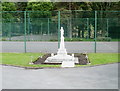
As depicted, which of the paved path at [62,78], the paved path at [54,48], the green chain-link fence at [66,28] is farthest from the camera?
the green chain-link fence at [66,28]

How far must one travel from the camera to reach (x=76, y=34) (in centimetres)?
2673

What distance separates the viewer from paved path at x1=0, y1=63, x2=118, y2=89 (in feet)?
28.6

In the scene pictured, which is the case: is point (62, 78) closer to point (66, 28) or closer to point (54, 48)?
point (54, 48)

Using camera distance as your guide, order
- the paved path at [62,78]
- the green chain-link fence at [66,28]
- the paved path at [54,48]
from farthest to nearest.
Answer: the green chain-link fence at [66,28]
the paved path at [54,48]
the paved path at [62,78]

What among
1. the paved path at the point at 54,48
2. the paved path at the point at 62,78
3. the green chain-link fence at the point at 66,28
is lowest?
the paved path at the point at 62,78

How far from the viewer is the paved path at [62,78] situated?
8.73 meters

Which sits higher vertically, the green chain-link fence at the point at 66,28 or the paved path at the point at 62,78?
the green chain-link fence at the point at 66,28

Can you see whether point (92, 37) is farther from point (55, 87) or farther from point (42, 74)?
point (55, 87)

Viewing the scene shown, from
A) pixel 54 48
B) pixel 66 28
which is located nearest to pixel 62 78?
pixel 54 48

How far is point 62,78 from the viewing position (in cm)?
1003

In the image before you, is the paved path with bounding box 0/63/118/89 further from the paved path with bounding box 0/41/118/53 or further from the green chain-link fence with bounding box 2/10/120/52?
the green chain-link fence with bounding box 2/10/120/52

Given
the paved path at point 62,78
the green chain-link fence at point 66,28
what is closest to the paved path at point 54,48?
the green chain-link fence at point 66,28

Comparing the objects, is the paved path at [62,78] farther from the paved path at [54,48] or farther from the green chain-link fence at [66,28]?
the green chain-link fence at [66,28]

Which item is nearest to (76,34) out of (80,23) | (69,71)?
(80,23)
